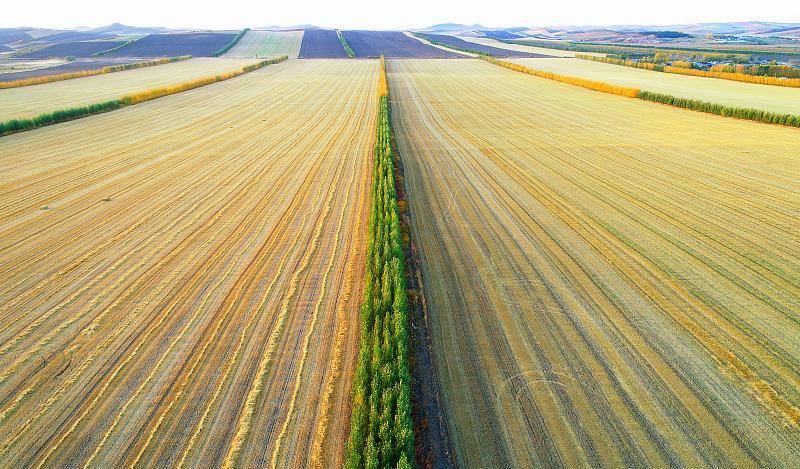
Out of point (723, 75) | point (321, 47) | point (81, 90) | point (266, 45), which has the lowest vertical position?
point (81, 90)

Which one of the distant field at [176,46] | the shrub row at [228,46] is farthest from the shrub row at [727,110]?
the distant field at [176,46]

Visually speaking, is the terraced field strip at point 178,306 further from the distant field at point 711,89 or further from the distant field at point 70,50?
the distant field at point 70,50

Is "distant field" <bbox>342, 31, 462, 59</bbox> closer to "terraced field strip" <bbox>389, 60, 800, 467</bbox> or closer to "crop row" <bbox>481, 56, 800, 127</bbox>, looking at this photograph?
"crop row" <bbox>481, 56, 800, 127</bbox>

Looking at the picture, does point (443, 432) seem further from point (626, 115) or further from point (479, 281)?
point (626, 115)

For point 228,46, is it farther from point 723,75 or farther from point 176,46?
point 723,75

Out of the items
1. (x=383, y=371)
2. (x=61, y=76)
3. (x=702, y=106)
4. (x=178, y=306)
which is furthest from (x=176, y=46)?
(x=383, y=371)

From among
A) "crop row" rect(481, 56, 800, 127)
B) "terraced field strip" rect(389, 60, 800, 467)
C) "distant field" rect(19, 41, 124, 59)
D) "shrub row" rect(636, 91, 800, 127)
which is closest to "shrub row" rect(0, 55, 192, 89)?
"distant field" rect(19, 41, 124, 59)
